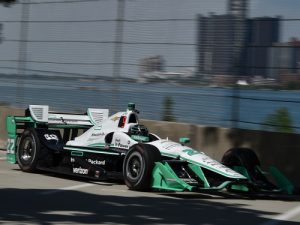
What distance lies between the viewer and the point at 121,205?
30.8 ft

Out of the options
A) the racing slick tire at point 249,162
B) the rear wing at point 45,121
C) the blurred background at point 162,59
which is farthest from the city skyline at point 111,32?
the racing slick tire at point 249,162

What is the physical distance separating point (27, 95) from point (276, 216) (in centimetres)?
988

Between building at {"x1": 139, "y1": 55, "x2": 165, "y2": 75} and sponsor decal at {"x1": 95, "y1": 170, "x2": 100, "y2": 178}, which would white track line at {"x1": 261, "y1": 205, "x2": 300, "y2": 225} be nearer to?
sponsor decal at {"x1": 95, "y1": 170, "x2": 100, "y2": 178}

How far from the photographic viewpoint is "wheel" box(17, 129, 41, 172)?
12.3 m

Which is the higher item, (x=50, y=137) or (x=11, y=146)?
(x=50, y=137)

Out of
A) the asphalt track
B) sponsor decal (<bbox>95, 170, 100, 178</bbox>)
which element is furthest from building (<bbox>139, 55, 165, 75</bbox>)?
sponsor decal (<bbox>95, 170, 100, 178</bbox>)

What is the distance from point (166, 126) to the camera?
44.9ft

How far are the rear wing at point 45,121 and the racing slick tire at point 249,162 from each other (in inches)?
109

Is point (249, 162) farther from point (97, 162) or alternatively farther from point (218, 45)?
point (218, 45)

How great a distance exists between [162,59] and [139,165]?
3.80 meters

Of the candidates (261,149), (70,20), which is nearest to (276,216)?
(261,149)

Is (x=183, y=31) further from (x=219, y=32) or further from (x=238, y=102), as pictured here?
(x=238, y=102)

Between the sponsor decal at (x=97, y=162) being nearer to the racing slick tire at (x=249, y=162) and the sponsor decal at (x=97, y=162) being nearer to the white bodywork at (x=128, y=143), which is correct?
the white bodywork at (x=128, y=143)

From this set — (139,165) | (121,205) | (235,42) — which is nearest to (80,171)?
(139,165)
